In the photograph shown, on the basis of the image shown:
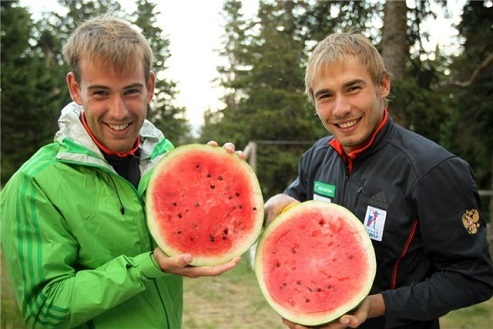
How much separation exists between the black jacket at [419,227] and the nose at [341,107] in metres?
0.19

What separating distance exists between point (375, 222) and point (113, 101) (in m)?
1.26

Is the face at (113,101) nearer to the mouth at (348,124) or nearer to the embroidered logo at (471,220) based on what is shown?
the mouth at (348,124)

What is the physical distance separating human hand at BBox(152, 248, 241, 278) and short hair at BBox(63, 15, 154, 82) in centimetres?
82

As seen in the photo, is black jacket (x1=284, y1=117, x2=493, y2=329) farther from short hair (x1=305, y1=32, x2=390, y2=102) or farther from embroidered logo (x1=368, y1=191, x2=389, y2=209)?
short hair (x1=305, y1=32, x2=390, y2=102)

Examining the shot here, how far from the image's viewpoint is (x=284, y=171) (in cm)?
2061

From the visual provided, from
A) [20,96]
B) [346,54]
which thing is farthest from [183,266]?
[20,96]

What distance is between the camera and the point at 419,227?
1.91 meters

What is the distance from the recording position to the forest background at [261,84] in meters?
9.72

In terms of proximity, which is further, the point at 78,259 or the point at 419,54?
the point at 419,54

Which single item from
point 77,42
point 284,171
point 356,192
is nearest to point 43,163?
point 77,42

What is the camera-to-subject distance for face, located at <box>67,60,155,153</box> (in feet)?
6.26

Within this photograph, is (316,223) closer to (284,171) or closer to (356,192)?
(356,192)

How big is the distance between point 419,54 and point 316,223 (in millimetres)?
6739

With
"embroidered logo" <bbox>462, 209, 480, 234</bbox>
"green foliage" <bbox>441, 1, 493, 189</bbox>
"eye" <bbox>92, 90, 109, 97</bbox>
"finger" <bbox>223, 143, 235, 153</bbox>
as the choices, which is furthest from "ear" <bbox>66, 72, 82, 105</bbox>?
"green foliage" <bbox>441, 1, 493, 189</bbox>
